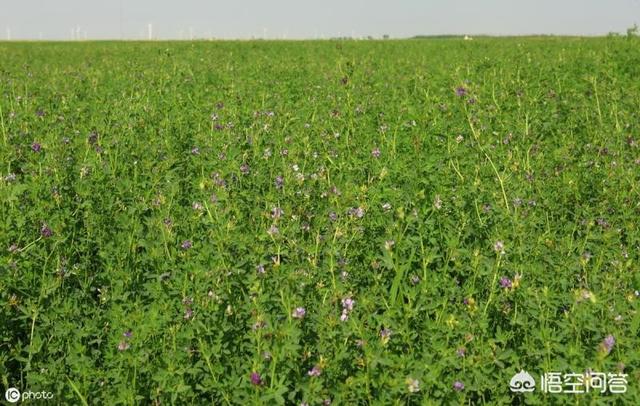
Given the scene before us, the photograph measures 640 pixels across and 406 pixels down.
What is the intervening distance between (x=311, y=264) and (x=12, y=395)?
60.4 inches

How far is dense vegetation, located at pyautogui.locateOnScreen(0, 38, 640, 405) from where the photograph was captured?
2.56 meters

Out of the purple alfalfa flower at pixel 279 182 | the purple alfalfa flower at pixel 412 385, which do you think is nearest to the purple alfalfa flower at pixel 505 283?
the purple alfalfa flower at pixel 412 385

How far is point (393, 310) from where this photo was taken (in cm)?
269

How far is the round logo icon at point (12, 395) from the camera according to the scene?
2.78 meters

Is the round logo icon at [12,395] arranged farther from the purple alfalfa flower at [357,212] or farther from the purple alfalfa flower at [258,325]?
the purple alfalfa flower at [357,212]

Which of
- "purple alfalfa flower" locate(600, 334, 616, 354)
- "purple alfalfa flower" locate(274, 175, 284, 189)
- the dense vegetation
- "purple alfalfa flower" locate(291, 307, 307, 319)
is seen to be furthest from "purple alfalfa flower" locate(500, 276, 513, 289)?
"purple alfalfa flower" locate(274, 175, 284, 189)

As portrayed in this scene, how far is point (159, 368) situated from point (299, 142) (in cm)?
301

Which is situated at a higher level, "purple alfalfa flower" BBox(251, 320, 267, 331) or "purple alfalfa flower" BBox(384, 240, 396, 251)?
"purple alfalfa flower" BBox(384, 240, 396, 251)

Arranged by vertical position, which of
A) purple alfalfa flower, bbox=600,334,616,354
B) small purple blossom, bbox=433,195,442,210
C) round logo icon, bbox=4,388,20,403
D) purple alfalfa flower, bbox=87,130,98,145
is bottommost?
round logo icon, bbox=4,388,20,403

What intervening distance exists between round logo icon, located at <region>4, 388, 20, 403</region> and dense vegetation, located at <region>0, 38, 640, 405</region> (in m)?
0.12

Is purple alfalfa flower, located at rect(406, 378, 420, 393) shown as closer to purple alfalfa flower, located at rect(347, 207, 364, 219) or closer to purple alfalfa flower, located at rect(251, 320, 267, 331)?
purple alfalfa flower, located at rect(251, 320, 267, 331)

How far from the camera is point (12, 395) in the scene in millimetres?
2811

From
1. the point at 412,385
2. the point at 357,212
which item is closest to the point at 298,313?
the point at 412,385

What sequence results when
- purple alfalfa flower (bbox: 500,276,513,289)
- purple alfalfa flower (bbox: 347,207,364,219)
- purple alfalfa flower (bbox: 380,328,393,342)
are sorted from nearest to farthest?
purple alfalfa flower (bbox: 380,328,393,342), purple alfalfa flower (bbox: 500,276,513,289), purple alfalfa flower (bbox: 347,207,364,219)
